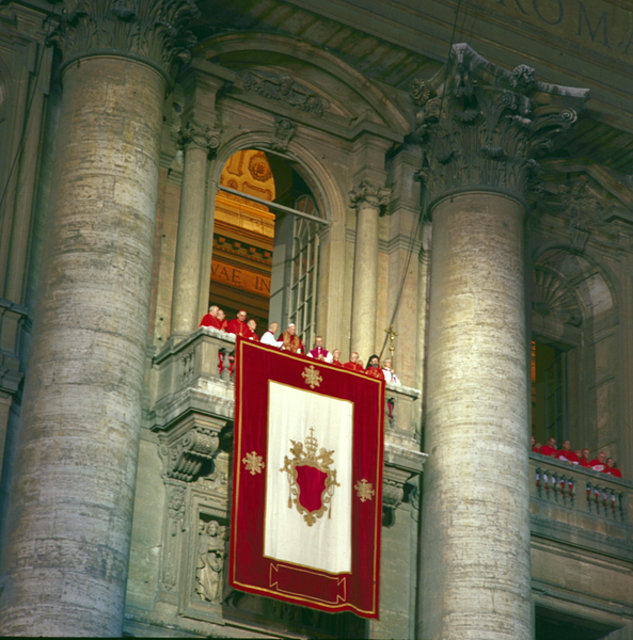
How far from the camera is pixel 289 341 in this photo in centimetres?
2938

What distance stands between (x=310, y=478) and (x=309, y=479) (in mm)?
26

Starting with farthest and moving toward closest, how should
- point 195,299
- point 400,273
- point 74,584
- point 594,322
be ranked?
point 594,322, point 400,273, point 195,299, point 74,584

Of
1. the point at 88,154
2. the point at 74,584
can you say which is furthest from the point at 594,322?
the point at 74,584

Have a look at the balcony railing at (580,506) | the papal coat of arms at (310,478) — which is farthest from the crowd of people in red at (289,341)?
the balcony railing at (580,506)

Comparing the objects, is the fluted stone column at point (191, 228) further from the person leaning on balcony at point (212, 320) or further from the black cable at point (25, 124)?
the black cable at point (25, 124)

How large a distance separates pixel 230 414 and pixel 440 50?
893 centimetres

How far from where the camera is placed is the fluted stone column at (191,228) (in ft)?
97.9

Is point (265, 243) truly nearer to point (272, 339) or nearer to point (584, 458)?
point (584, 458)

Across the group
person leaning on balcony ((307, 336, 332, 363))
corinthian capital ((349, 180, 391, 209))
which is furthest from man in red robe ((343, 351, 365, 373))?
corinthian capital ((349, 180, 391, 209))

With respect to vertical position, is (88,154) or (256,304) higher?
(256,304)

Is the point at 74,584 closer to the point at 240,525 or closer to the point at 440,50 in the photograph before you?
the point at 240,525

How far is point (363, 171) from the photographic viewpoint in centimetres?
3297

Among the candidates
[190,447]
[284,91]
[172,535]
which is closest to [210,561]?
[172,535]

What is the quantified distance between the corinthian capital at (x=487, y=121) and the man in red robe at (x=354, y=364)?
12.3ft
